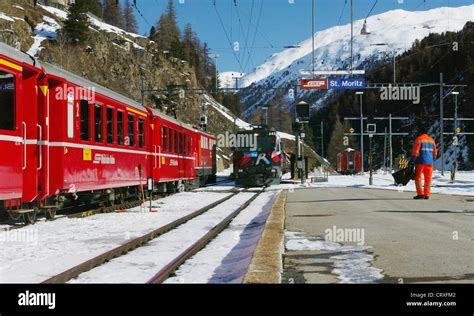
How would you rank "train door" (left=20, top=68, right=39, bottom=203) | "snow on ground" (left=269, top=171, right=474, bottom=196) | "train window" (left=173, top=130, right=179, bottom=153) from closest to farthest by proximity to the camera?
1. "train door" (left=20, top=68, right=39, bottom=203)
2. "snow on ground" (left=269, top=171, right=474, bottom=196)
3. "train window" (left=173, top=130, right=179, bottom=153)

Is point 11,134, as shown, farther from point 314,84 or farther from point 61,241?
point 314,84

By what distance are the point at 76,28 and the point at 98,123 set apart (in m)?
74.0

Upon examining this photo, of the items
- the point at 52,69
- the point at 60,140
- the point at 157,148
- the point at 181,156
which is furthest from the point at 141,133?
the point at 181,156

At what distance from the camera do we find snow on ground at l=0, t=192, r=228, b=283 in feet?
23.5

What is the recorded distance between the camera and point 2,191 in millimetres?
10047

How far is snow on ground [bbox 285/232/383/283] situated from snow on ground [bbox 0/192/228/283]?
2.73 metres

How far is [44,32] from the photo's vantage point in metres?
84.7

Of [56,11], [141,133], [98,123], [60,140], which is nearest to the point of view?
[60,140]

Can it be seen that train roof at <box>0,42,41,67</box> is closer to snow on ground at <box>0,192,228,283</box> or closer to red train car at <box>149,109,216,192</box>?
snow on ground at <box>0,192,228,283</box>

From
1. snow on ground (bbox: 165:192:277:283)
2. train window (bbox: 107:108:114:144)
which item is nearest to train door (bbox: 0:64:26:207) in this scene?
snow on ground (bbox: 165:192:277:283)

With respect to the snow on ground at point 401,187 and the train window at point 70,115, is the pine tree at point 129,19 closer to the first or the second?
the snow on ground at point 401,187

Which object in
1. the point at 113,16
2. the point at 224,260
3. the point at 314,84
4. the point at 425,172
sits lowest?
the point at 224,260

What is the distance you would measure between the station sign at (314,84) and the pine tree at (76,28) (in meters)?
54.9
